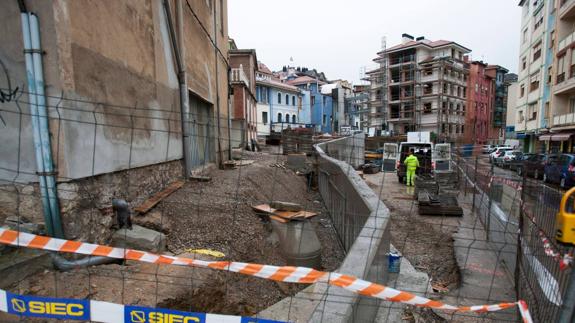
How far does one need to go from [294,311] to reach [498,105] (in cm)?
7713

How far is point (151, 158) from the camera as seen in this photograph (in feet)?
20.1

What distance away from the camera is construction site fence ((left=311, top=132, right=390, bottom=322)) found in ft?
7.77

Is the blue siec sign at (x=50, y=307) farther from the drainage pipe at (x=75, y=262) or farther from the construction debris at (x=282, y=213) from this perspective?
the construction debris at (x=282, y=213)

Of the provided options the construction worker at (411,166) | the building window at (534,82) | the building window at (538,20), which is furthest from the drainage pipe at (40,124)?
the building window at (538,20)

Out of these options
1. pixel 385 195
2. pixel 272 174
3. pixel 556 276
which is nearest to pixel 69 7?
pixel 556 276

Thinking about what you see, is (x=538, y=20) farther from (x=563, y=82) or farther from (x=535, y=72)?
(x=563, y=82)

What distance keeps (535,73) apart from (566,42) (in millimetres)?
7849

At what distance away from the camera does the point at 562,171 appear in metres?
14.0

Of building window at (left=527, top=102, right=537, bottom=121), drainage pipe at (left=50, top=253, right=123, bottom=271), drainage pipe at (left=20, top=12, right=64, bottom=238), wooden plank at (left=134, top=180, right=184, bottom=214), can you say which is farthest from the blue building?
drainage pipe at (left=50, top=253, right=123, bottom=271)

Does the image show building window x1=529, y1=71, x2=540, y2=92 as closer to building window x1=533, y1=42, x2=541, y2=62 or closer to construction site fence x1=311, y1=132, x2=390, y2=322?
building window x1=533, y1=42, x2=541, y2=62

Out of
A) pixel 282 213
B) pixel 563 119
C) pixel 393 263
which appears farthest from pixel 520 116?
pixel 393 263

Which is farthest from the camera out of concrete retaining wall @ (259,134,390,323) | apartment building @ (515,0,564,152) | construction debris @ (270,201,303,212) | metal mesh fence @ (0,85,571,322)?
apartment building @ (515,0,564,152)

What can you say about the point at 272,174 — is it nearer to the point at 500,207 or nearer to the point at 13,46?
the point at 500,207

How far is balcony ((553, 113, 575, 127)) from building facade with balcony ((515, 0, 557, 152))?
1.79m
